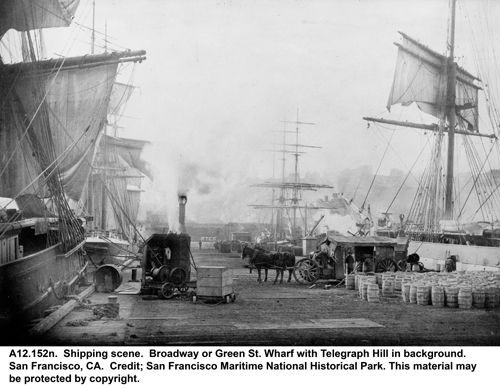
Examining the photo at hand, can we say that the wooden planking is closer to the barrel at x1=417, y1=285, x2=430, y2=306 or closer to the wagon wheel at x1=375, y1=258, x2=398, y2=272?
the barrel at x1=417, y1=285, x2=430, y2=306

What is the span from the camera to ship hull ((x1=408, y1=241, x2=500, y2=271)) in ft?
84.4

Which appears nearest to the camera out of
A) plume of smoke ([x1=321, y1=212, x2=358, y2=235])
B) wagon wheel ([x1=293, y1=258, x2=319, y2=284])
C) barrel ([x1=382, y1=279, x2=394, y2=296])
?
barrel ([x1=382, y1=279, x2=394, y2=296])

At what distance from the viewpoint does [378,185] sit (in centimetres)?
10106

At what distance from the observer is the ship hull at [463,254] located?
25.7 meters

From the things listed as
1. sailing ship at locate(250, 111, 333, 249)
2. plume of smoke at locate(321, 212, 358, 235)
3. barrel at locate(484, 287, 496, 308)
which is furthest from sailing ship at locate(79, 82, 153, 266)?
plume of smoke at locate(321, 212, 358, 235)

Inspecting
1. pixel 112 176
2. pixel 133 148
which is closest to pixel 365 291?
pixel 112 176

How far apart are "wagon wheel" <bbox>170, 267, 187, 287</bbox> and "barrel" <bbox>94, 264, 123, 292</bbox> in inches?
86.6

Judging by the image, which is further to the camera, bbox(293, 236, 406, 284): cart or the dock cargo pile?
bbox(293, 236, 406, 284): cart

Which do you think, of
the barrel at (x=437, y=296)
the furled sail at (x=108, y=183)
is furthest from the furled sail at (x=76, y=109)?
the barrel at (x=437, y=296)

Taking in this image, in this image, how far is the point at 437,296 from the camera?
47.0 feet

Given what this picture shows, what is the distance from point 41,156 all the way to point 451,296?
14533 mm
